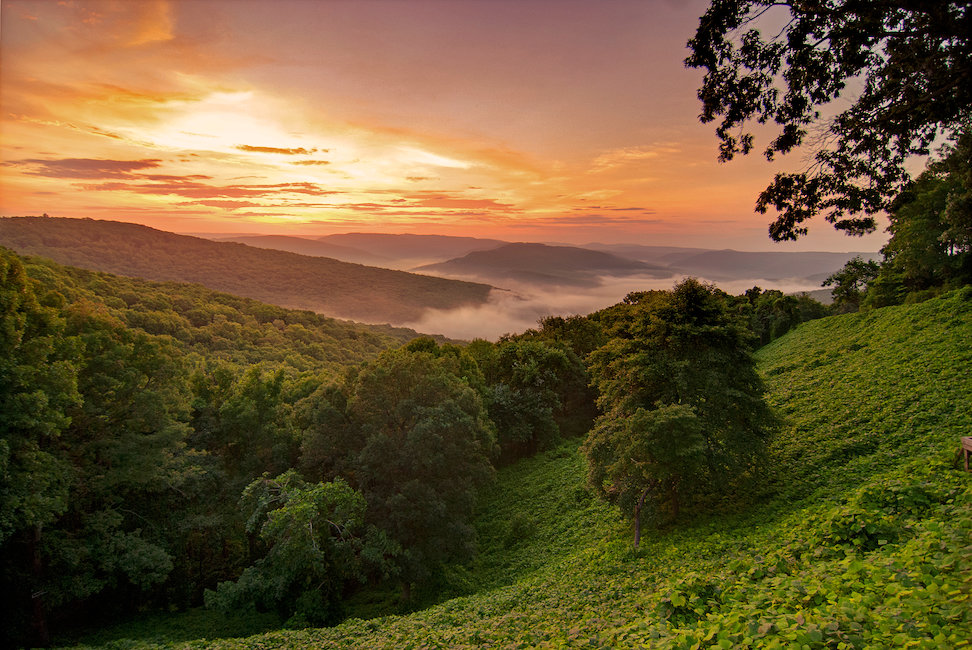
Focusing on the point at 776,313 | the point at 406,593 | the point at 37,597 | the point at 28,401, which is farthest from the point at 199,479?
the point at 776,313

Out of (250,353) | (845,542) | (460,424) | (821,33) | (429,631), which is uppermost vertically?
(821,33)

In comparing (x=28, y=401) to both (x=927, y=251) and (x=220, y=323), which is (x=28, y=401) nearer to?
(x=927, y=251)

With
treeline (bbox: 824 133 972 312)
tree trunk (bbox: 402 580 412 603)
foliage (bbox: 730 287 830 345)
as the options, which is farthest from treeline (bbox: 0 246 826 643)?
foliage (bbox: 730 287 830 345)

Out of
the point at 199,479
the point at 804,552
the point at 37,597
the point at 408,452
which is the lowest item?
the point at 37,597

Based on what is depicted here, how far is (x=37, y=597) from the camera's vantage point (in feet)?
59.3

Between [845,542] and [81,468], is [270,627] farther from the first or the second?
[845,542]

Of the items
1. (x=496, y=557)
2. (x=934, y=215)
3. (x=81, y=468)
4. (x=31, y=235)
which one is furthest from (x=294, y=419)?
(x=31, y=235)

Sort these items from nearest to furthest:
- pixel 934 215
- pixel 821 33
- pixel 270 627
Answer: pixel 821 33
pixel 270 627
pixel 934 215

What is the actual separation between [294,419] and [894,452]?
30802 millimetres

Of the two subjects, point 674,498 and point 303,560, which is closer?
point 674,498

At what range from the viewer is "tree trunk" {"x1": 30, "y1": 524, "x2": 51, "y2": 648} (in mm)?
18219

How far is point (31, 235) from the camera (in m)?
196

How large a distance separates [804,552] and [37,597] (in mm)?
27480

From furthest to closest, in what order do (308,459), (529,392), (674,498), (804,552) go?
(529,392)
(308,459)
(674,498)
(804,552)
